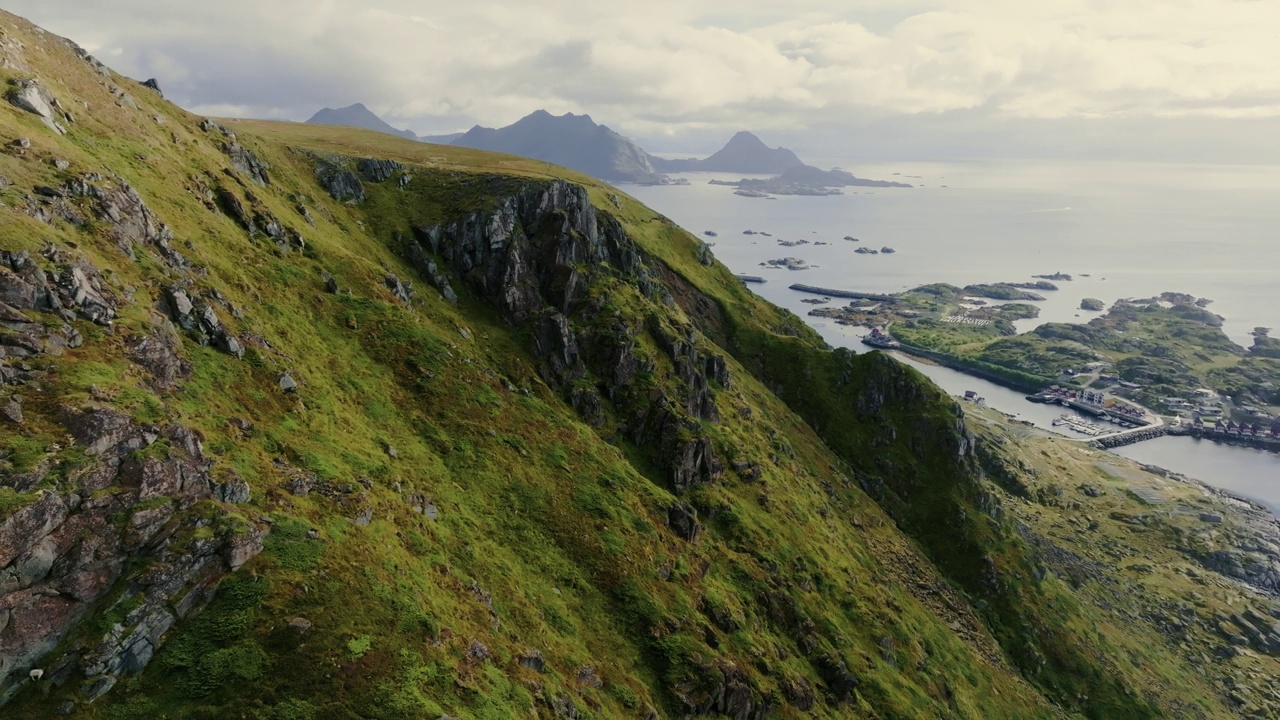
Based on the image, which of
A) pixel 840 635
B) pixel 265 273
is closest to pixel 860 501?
pixel 840 635

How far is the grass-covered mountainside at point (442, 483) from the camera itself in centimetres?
2798

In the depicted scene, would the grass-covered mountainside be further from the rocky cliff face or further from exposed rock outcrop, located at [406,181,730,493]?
exposed rock outcrop, located at [406,181,730,493]

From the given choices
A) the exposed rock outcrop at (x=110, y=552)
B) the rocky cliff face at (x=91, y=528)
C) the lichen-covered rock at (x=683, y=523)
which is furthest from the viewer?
the lichen-covered rock at (x=683, y=523)

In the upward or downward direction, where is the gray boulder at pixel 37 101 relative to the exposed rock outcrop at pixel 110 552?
upward

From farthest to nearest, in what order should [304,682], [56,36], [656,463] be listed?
1. [656,463]
2. [56,36]
3. [304,682]

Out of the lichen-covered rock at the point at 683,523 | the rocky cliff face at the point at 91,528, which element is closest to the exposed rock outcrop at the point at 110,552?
the rocky cliff face at the point at 91,528

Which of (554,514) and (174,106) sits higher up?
(174,106)

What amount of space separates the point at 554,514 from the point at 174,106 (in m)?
72.4

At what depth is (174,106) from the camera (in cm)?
7712

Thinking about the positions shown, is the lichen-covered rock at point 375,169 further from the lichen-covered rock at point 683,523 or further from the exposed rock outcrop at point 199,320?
the lichen-covered rock at point 683,523

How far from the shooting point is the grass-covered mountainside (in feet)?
91.8

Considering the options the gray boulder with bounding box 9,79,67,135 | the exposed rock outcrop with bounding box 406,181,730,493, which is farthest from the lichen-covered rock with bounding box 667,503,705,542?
the gray boulder with bounding box 9,79,67,135

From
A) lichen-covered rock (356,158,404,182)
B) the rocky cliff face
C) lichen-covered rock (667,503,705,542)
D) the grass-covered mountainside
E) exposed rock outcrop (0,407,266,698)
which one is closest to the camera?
exposed rock outcrop (0,407,266,698)

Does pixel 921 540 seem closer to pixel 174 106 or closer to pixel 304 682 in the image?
pixel 304 682
